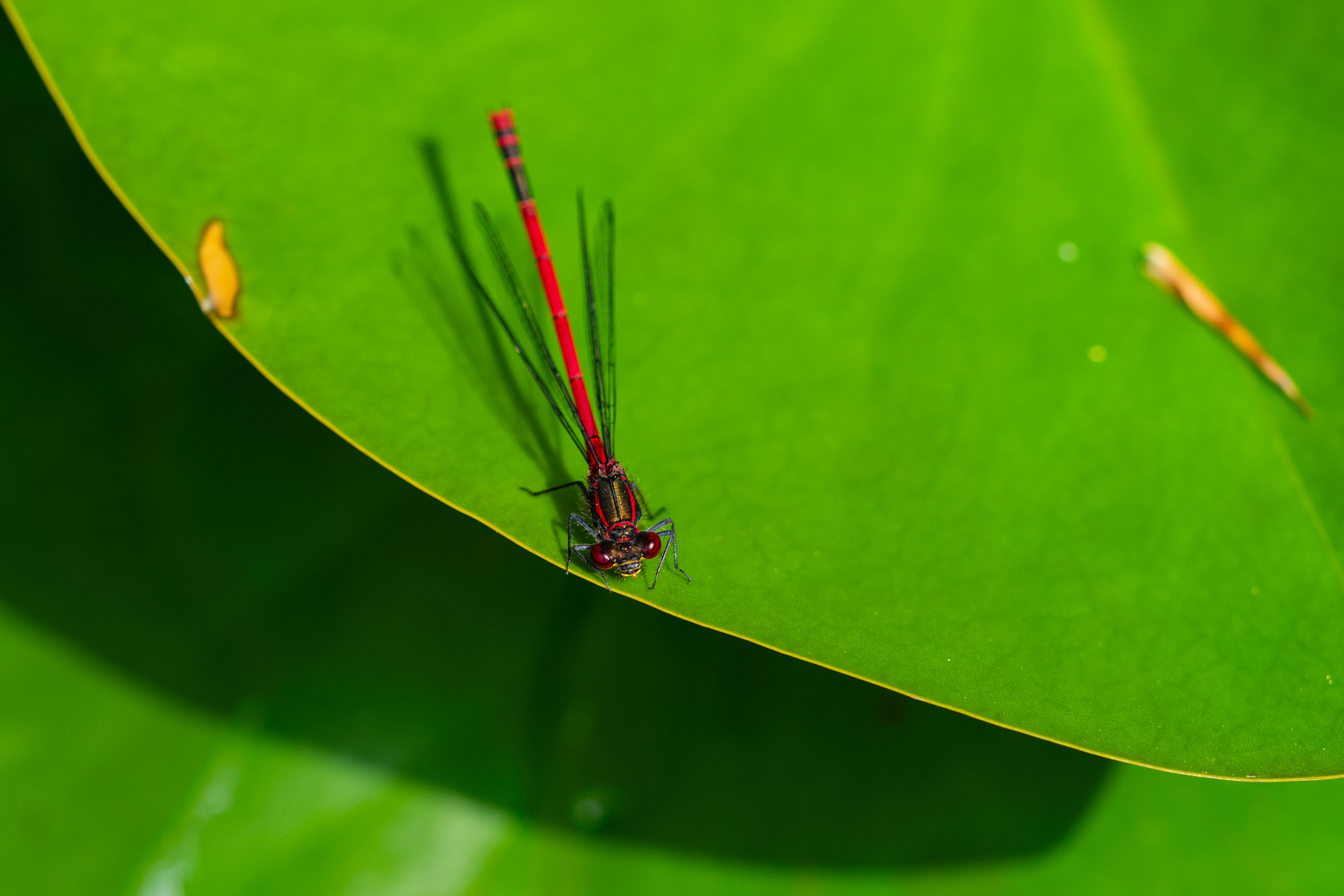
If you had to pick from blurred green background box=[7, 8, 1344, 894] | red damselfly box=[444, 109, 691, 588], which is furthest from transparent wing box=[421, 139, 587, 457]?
blurred green background box=[7, 8, 1344, 894]

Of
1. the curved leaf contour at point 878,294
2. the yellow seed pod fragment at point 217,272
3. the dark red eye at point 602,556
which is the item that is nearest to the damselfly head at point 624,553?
the dark red eye at point 602,556

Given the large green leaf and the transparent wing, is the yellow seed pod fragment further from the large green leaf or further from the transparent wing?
the large green leaf

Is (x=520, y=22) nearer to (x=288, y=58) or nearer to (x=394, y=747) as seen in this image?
(x=288, y=58)

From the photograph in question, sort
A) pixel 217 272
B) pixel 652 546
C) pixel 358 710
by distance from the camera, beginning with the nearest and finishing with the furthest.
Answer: pixel 217 272
pixel 652 546
pixel 358 710

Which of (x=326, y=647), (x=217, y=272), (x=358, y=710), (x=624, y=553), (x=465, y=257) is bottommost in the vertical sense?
(x=358, y=710)

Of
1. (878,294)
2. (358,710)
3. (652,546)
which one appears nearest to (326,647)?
(358,710)

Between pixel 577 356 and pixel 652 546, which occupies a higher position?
pixel 577 356

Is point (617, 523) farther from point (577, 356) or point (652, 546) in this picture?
point (577, 356)

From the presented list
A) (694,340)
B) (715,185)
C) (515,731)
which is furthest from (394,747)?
(715,185)
